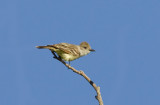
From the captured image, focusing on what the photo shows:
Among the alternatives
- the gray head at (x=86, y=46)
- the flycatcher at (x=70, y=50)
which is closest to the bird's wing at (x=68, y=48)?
the flycatcher at (x=70, y=50)

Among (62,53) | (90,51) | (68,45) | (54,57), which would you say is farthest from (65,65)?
(90,51)

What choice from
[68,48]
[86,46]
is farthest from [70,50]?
[86,46]

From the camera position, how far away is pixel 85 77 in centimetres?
775

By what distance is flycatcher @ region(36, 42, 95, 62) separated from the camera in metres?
10.0

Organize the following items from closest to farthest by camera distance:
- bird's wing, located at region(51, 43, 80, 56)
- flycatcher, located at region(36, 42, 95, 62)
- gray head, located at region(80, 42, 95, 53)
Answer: flycatcher, located at region(36, 42, 95, 62)
bird's wing, located at region(51, 43, 80, 56)
gray head, located at region(80, 42, 95, 53)

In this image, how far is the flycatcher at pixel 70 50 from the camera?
32.9ft

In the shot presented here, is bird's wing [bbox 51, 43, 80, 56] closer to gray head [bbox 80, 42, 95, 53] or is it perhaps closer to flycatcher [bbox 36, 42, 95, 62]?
flycatcher [bbox 36, 42, 95, 62]

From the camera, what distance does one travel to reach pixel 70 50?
10961 millimetres

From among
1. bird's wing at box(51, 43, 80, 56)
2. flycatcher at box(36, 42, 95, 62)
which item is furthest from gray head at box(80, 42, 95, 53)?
bird's wing at box(51, 43, 80, 56)

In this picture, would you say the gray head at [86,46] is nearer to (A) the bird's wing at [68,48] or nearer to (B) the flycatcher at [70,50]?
(B) the flycatcher at [70,50]

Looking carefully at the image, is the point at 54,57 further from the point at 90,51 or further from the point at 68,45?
the point at 90,51

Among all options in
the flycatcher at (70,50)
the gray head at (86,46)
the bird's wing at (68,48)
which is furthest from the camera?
the gray head at (86,46)

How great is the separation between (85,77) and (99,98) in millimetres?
1121

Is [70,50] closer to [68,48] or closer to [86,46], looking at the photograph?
[68,48]
